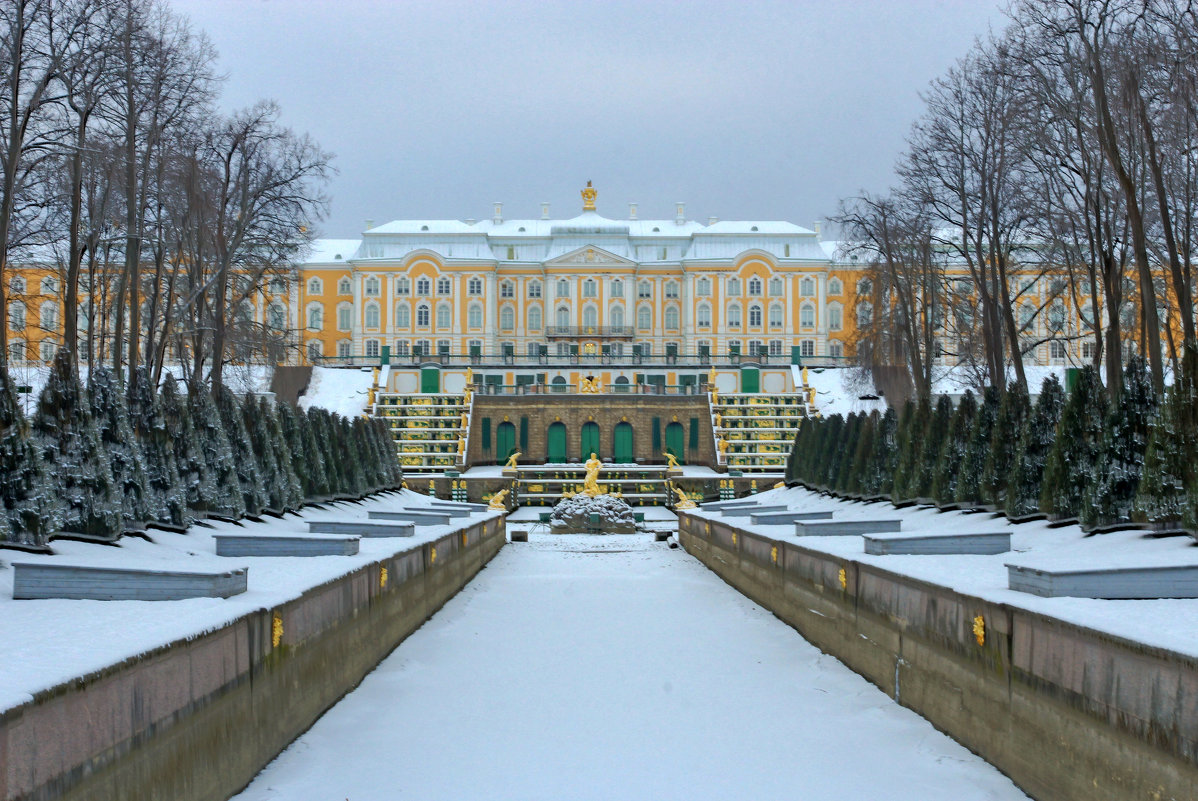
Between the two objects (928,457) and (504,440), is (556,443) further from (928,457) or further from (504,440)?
(928,457)

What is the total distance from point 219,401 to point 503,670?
9784 mm

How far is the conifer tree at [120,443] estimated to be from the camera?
13125 mm

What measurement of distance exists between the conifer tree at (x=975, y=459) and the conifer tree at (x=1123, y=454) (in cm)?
441

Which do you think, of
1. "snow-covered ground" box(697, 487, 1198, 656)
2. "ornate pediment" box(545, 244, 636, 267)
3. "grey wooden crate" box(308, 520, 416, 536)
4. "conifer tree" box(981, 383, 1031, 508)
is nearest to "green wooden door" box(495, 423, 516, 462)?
"ornate pediment" box(545, 244, 636, 267)

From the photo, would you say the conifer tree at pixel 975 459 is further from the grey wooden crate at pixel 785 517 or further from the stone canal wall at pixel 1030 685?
the stone canal wall at pixel 1030 685

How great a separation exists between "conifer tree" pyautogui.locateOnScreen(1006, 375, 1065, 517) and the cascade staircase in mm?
38091

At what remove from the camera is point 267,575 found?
1048 cm

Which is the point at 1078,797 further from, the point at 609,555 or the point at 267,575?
the point at 609,555

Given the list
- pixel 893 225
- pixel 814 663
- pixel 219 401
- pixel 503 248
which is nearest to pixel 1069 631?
pixel 814 663

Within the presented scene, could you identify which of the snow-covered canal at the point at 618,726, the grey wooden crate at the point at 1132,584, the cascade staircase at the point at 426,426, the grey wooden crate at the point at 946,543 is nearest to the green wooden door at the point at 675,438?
the cascade staircase at the point at 426,426

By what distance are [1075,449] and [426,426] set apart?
1849 inches

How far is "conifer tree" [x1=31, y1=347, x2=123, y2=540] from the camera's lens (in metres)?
11.6

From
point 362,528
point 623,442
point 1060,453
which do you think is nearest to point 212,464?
point 362,528

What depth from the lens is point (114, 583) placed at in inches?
328
